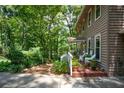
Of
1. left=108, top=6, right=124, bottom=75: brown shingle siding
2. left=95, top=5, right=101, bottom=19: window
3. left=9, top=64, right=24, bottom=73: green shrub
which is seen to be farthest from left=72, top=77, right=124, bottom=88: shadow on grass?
left=95, top=5, right=101, bottom=19: window

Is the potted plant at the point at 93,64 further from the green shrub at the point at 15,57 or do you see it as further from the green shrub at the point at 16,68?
the green shrub at the point at 15,57

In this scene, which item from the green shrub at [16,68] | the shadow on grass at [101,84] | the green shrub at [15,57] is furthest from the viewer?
the green shrub at [15,57]

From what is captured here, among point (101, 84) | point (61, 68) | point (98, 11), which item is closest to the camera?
point (101, 84)

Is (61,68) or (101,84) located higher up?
(61,68)

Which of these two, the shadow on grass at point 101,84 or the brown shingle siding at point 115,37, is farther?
the brown shingle siding at point 115,37

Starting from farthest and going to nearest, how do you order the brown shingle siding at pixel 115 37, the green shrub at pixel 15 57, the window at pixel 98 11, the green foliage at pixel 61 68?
the green shrub at pixel 15 57 → the window at pixel 98 11 → the green foliage at pixel 61 68 → the brown shingle siding at pixel 115 37

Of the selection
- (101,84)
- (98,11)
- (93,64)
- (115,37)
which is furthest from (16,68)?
(98,11)

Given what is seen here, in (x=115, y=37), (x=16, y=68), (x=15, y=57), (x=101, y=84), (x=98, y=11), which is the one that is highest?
(x=98, y=11)

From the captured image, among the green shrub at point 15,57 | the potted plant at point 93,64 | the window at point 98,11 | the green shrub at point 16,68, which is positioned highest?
the window at point 98,11

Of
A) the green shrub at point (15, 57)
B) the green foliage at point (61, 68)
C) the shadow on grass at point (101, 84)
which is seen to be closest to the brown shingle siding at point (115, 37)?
the shadow on grass at point (101, 84)

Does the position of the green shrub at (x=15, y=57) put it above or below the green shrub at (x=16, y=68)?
above

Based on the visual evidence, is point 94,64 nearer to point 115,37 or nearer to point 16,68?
point 115,37
